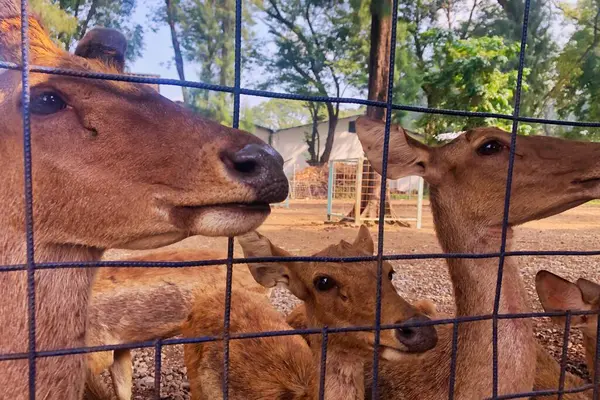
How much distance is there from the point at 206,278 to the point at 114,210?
10.5ft

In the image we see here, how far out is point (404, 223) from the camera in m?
15.0

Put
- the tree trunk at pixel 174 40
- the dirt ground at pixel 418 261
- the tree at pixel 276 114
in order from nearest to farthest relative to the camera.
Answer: the dirt ground at pixel 418 261, the tree trunk at pixel 174 40, the tree at pixel 276 114

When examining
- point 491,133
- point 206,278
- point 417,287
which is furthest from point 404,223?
point 491,133

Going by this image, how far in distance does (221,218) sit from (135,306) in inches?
127

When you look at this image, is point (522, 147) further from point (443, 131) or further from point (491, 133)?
point (443, 131)

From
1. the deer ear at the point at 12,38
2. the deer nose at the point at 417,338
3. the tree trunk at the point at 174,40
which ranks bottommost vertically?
the deer nose at the point at 417,338

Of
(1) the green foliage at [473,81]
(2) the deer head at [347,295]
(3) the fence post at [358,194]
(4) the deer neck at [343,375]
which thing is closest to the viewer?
(2) the deer head at [347,295]

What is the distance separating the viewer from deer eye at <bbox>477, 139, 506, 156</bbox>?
112 inches

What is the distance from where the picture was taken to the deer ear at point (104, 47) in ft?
7.33

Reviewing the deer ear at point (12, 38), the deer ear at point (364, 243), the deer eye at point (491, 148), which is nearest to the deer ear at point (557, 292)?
the deer eye at point (491, 148)

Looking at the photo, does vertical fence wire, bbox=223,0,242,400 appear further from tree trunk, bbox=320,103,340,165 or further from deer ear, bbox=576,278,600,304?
tree trunk, bbox=320,103,340,165

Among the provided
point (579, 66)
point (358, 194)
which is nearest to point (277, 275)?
point (358, 194)

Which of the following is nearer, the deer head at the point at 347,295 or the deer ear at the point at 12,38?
the deer ear at the point at 12,38

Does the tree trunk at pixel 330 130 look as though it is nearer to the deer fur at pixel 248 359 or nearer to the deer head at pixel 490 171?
the deer fur at pixel 248 359
